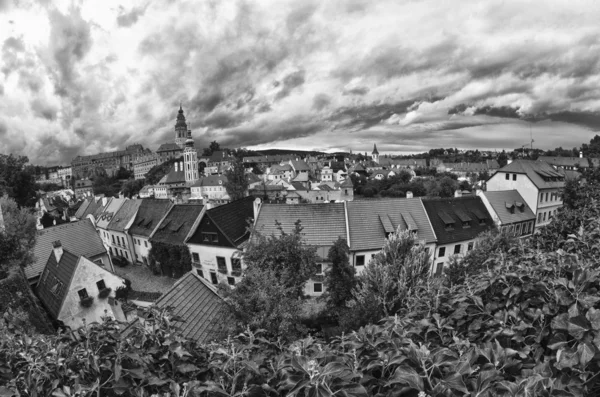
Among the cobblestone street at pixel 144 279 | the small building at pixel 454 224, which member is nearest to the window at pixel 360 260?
the small building at pixel 454 224

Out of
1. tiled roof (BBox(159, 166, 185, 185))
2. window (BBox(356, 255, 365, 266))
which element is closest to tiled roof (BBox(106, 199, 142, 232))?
window (BBox(356, 255, 365, 266))

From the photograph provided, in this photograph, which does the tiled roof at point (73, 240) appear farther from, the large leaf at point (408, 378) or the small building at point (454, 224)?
the small building at point (454, 224)

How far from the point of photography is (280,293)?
11.4 meters

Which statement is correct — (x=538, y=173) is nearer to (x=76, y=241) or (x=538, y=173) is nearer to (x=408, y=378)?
(x=408, y=378)

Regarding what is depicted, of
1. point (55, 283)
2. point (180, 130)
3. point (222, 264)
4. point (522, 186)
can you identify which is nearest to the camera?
point (55, 283)

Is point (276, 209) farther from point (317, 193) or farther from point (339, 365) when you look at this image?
Result: point (317, 193)

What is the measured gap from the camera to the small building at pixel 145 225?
31.3 m

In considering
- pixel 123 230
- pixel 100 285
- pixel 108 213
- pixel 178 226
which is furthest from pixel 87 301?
pixel 108 213

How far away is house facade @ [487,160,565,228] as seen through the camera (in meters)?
33.8

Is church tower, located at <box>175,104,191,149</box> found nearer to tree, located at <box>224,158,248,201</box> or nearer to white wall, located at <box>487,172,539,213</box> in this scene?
tree, located at <box>224,158,248,201</box>

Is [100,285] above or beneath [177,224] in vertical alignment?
beneath

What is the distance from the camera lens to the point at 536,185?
33562 mm

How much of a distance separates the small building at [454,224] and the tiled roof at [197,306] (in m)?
20.5

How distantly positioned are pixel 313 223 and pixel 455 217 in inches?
561
